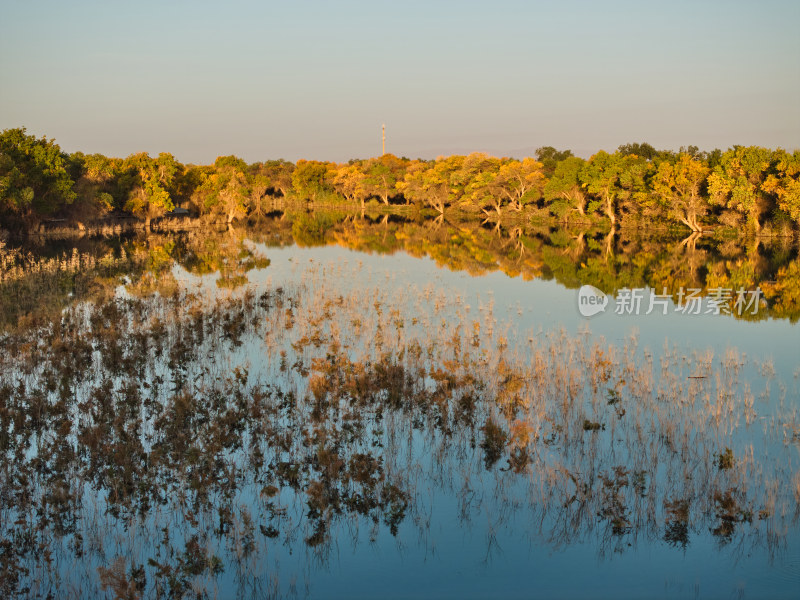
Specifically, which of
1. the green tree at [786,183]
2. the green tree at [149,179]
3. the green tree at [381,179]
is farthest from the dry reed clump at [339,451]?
the green tree at [381,179]

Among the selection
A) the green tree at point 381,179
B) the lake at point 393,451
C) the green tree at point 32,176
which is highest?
the green tree at point 381,179

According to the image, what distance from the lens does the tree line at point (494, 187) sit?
43.6 metres

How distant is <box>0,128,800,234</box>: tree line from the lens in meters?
43.6

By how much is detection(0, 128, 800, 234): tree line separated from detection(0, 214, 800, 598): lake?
28899mm

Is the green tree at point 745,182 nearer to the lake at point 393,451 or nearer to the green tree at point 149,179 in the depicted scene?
the lake at point 393,451

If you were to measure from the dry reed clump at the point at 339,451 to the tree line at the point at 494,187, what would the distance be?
3140cm

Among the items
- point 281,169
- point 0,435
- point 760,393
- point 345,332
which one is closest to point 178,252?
point 345,332

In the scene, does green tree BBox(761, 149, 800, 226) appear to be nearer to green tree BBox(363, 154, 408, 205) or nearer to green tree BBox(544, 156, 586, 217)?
green tree BBox(544, 156, 586, 217)

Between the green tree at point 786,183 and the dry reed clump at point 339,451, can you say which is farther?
the green tree at point 786,183

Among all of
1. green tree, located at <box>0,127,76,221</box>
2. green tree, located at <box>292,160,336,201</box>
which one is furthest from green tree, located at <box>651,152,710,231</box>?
green tree, located at <box>292,160,336,201</box>

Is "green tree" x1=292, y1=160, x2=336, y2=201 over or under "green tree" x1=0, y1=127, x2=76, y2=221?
over

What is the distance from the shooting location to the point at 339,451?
8.72m

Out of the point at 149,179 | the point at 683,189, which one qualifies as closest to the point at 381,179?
the point at 149,179

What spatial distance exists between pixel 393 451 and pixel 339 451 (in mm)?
681
